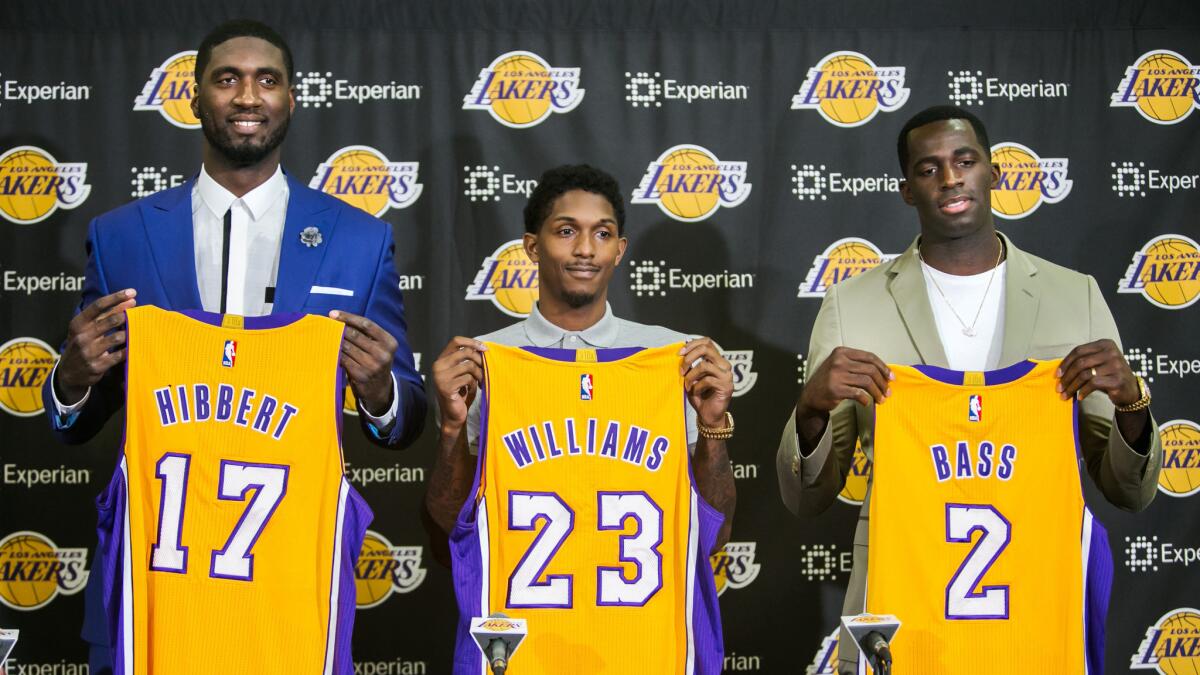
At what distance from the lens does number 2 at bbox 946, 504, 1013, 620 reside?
2.77 m

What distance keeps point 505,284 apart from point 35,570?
2.00m

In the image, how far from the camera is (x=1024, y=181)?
170 inches

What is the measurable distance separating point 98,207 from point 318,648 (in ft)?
7.58

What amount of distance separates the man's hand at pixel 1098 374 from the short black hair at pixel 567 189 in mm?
1256

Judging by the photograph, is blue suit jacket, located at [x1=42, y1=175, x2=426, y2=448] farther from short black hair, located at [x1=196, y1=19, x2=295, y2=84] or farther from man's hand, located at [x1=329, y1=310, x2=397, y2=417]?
short black hair, located at [x1=196, y1=19, x2=295, y2=84]

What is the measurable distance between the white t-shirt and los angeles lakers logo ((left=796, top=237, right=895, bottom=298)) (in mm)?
1036

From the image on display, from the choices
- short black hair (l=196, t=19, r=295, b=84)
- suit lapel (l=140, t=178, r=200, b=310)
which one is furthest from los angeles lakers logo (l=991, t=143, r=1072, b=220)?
suit lapel (l=140, t=178, r=200, b=310)

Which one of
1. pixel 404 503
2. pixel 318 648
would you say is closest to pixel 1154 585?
pixel 404 503

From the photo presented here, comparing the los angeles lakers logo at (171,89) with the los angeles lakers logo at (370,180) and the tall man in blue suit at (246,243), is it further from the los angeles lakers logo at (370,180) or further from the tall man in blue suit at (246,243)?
the tall man in blue suit at (246,243)

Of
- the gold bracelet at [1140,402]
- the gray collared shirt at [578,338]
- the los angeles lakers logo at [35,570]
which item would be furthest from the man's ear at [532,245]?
the los angeles lakers logo at [35,570]

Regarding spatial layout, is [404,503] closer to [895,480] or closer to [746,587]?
[746,587]

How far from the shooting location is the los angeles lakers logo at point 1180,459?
4.22 m

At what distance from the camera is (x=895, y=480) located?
2.82 meters

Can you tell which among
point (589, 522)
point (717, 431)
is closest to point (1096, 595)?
point (717, 431)
